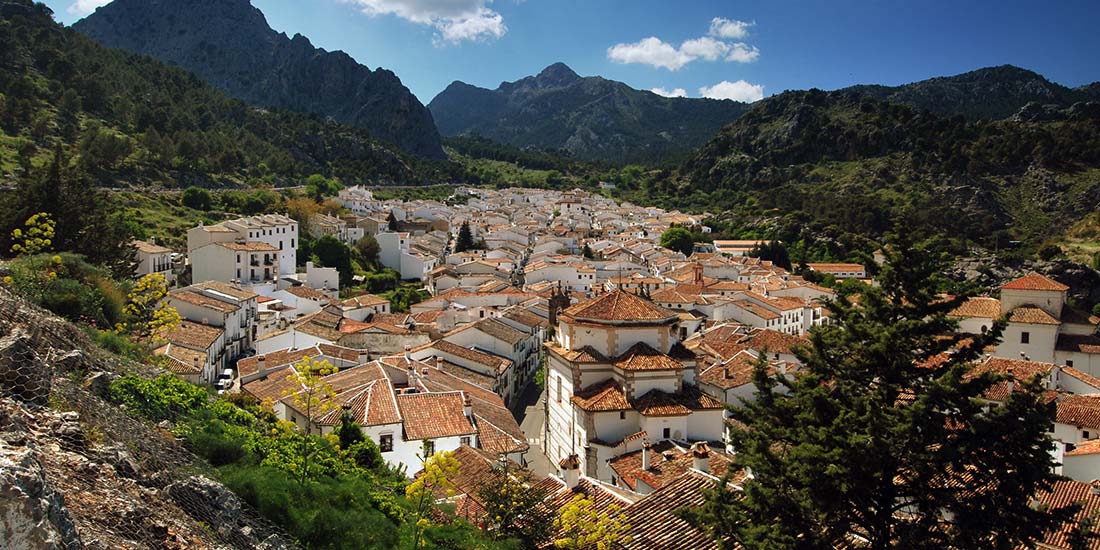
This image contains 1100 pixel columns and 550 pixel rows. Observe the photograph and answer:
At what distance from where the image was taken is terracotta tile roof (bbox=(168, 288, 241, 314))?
3302 centimetres

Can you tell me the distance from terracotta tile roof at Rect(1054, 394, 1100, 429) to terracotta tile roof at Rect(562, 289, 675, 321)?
617 inches

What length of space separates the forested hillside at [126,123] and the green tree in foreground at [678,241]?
5097 centimetres

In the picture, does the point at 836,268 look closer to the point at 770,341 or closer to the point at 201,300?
the point at 770,341

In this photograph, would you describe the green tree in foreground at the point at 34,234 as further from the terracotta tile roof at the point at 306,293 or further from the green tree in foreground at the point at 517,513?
the terracotta tile roof at the point at 306,293

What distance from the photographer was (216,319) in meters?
32.9

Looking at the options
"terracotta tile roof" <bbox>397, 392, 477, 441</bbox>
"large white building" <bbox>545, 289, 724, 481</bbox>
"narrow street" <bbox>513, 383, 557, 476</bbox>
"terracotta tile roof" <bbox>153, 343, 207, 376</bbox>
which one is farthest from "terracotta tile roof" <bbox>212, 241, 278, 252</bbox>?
"large white building" <bbox>545, 289, 724, 481</bbox>

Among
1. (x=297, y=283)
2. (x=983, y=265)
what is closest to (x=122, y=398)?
(x=297, y=283)

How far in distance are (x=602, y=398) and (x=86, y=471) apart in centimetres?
1754

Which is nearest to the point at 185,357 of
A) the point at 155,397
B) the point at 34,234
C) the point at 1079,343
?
the point at 34,234

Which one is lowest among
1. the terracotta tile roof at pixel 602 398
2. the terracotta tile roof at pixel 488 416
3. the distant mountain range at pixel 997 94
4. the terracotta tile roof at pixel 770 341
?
the terracotta tile roof at pixel 488 416

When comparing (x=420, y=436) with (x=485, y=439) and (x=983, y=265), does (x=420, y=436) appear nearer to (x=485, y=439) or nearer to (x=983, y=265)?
(x=485, y=439)

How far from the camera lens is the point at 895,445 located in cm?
1055

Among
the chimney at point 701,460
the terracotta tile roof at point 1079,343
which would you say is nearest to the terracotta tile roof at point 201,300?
the chimney at point 701,460

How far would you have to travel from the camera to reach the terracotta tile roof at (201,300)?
33.0 meters
